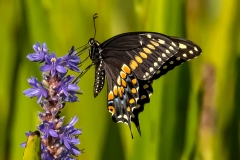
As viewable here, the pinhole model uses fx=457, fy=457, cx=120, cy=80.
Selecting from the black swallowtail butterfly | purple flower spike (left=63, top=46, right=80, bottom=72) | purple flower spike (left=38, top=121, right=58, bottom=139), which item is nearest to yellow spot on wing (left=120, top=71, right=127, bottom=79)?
the black swallowtail butterfly

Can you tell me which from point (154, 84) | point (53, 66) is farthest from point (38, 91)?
point (154, 84)

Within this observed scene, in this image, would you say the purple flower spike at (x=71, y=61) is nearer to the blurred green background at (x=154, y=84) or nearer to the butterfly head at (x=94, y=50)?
the butterfly head at (x=94, y=50)

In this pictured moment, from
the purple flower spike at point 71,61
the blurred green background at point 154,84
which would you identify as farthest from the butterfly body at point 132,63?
the purple flower spike at point 71,61

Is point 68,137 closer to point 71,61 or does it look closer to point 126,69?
point 71,61

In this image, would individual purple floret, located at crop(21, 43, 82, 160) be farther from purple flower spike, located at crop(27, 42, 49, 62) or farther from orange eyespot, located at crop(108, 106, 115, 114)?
orange eyespot, located at crop(108, 106, 115, 114)

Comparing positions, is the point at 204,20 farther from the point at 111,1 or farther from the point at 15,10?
the point at 15,10
